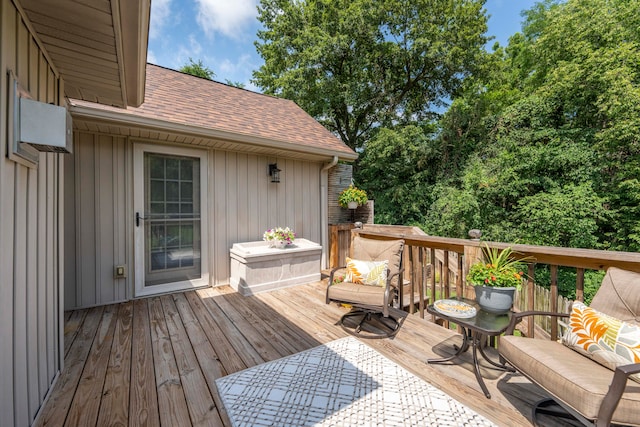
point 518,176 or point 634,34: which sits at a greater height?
point 634,34

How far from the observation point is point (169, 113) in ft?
12.2

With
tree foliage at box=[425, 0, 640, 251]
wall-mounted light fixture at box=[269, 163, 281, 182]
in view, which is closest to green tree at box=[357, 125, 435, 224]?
tree foliage at box=[425, 0, 640, 251]

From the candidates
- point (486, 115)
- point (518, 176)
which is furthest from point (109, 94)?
point (486, 115)

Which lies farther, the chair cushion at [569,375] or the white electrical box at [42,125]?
the white electrical box at [42,125]

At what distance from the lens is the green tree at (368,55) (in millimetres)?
9734

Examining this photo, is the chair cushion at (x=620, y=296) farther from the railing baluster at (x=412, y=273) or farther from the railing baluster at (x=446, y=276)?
the railing baluster at (x=412, y=273)

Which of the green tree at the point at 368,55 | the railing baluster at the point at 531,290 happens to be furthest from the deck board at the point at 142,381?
the green tree at the point at 368,55

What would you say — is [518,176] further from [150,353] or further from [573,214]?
[150,353]

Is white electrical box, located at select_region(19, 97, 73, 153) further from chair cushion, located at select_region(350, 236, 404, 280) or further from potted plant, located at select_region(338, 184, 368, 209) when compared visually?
potted plant, located at select_region(338, 184, 368, 209)

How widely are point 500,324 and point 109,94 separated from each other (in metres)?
3.78

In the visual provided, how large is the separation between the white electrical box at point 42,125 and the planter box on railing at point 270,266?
103 inches

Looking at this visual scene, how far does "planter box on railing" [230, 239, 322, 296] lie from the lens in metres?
3.96

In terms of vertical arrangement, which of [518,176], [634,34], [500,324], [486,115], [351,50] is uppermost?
[351,50]

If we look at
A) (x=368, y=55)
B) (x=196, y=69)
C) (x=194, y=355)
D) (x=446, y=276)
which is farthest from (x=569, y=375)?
(x=196, y=69)
